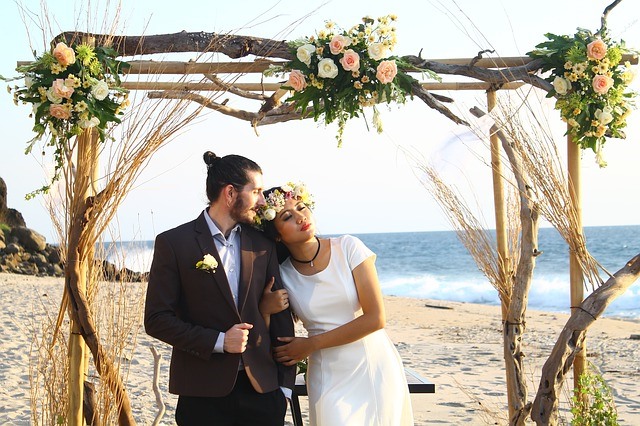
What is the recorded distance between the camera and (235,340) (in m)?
3.18

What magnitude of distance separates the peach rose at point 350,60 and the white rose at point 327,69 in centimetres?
5

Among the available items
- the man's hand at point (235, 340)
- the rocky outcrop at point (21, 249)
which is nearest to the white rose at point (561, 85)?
the man's hand at point (235, 340)

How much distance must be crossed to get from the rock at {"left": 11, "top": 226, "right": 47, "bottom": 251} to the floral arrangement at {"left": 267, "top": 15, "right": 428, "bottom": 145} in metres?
19.7

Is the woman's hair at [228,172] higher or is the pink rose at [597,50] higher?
the pink rose at [597,50]

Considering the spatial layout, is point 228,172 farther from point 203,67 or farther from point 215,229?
point 203,67

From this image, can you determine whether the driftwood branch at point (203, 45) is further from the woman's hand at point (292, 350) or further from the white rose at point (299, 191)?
the woman's hand at point (292, 350)

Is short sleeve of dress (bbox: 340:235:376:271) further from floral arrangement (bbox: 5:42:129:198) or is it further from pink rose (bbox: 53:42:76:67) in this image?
pink rose (bbox: 53:42:76:67)

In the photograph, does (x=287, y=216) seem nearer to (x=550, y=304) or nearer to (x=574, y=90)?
(x=574, y=90)

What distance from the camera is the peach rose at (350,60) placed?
3.86 m

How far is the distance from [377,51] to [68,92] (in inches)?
58.3

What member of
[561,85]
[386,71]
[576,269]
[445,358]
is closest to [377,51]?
[386,71]

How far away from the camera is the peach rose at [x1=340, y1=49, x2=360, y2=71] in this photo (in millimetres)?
3855

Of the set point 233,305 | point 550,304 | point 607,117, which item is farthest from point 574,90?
point 550,304

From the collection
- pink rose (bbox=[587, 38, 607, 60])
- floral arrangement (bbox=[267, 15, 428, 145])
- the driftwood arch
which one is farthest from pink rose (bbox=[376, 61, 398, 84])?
pink rose (bbox=[587, 38, 607, 60])
